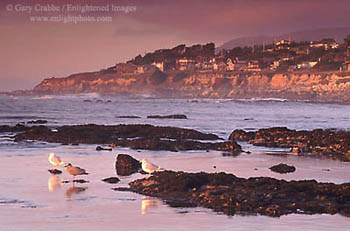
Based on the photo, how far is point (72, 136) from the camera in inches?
1163

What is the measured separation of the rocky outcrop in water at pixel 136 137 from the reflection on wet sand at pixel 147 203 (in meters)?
10.8

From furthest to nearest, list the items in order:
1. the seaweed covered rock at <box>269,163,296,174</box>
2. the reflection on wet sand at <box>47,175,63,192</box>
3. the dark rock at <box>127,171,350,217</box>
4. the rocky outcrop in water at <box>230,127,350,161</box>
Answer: the rocky outcrop in water at <box>230,127,350,161</box> < the seaweed covered rock at <box>269,163,296,174</box> < the reflection on wet sand at <box>47,175,63,192</box> < the dark rock at <box>127,171,350,217</box>

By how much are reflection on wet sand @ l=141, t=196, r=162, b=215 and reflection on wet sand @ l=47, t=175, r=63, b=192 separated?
94.7 inches

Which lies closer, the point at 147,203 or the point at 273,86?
the point at 147,203

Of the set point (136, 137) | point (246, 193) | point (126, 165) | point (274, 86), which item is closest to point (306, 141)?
point (136, 137)

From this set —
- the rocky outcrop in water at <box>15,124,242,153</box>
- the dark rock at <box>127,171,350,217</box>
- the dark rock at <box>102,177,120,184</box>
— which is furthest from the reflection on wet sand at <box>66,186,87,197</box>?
the rocky outcrop in water at <box>15,124,242,153</box>

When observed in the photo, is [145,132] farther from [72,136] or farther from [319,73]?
[319,73]

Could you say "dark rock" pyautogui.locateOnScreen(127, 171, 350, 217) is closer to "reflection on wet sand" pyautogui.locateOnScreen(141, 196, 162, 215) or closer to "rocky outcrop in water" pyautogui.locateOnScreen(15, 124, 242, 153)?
"reflection on wet sand" pyautogui.locateOnScreen(141, 196, 162, 215)

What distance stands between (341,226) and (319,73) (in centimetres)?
15342

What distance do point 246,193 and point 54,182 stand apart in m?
5.11

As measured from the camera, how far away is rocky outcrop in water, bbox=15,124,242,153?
26.0m

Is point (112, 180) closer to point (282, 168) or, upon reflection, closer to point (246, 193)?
point (246, 193)

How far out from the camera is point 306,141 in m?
27.7

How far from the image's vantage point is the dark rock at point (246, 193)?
13227mm
